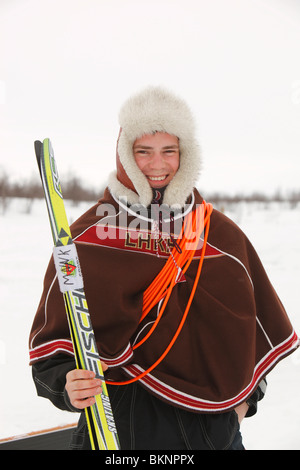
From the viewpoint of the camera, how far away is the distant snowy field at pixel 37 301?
8.46ft

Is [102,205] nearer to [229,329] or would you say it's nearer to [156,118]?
[156,118]

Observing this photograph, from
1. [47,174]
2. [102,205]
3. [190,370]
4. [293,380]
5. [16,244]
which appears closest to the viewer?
[47,174]

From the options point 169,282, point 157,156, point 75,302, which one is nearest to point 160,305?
point 169,282

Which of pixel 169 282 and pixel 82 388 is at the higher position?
pixel 169 282

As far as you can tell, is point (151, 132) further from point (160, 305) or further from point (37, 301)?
point (37, 301)

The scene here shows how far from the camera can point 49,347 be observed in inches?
44.2

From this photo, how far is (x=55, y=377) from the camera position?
1079mm

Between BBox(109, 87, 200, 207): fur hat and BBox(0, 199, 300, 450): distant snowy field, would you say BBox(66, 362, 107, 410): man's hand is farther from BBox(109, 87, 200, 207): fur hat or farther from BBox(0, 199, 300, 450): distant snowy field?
BBox(0, 199, 300, 450): distant snowy field

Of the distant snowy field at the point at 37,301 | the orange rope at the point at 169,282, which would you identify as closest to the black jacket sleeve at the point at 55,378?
the orange rope at the point at 169,282

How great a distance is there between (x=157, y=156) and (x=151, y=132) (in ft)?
0.24

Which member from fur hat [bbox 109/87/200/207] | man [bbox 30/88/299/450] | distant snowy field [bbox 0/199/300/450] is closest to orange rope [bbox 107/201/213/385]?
man [bbox 30/88/299/450]

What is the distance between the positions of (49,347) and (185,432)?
45cm
